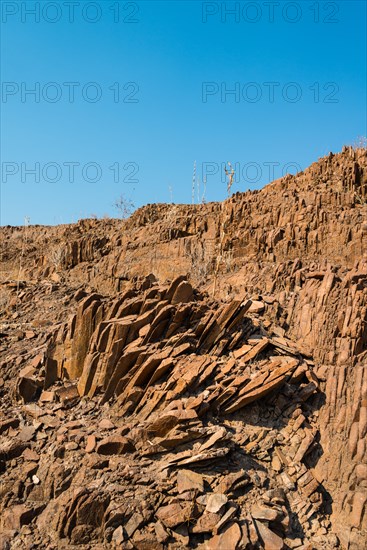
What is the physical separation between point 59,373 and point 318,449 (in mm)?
5768

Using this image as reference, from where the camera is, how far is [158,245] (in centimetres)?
2097

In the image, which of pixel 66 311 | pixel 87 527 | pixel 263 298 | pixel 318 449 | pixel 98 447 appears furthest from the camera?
pixel 66 311

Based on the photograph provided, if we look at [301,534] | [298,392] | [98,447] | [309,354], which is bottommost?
[301,534]

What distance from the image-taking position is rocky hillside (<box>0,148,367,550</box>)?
21.7 ft

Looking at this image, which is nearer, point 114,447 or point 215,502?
point 215,502

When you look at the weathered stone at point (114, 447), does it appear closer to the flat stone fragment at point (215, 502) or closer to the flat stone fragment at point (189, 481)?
the flat stone fragment at point (189, 481)

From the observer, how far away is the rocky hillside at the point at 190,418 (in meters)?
6.61

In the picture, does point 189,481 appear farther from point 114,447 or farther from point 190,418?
point 114,447

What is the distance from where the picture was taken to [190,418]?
7.59 metres

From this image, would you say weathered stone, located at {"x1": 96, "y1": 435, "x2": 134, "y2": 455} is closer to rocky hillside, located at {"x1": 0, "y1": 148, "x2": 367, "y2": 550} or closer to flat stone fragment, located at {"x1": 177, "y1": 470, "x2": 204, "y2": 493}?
rocky hillside, located at {"x1": 0, "y1": 148, "x2": 367, "y2": 550}

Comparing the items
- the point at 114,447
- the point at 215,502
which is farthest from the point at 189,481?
the point at 114,447

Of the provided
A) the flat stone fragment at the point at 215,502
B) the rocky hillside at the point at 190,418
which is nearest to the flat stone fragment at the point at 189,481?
the rocky hillside at the point at 190,418

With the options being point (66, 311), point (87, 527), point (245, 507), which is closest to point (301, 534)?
point (245, 507)

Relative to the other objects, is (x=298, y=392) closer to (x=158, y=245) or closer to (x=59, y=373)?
(x=59, y=373)
